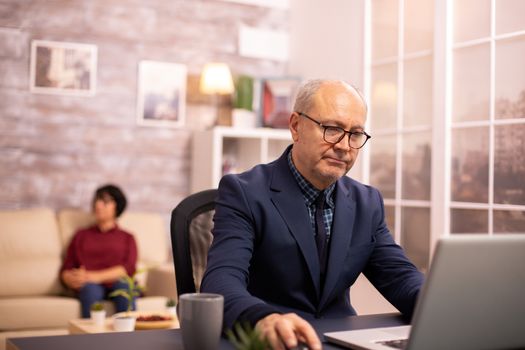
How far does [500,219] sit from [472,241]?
2665 mm

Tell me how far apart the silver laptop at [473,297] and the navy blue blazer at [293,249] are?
1.59ft

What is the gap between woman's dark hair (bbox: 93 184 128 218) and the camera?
4.52 m

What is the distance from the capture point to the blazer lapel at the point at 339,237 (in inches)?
68.4

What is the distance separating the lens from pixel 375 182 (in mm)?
4543

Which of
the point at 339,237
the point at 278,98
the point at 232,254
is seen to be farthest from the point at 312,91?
the point at 278,98

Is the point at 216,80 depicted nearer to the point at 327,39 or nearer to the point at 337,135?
the point at 327,39

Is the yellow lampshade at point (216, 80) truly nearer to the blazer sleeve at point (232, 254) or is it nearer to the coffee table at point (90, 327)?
the coffee table at point (90, 327)

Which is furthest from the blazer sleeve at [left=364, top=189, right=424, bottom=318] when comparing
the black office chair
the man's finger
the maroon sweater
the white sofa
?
the maroon sweater

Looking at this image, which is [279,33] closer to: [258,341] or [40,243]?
[40,243]

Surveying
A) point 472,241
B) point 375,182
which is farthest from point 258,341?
point 375,182

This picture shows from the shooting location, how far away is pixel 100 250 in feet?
14.6

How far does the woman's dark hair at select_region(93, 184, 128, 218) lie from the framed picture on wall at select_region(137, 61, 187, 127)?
0.69 m

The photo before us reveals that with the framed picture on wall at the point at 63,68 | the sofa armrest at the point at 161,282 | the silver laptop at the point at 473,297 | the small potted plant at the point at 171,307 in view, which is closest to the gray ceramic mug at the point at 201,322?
the silver laptop at the point at 473,297

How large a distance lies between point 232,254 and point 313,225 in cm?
29
